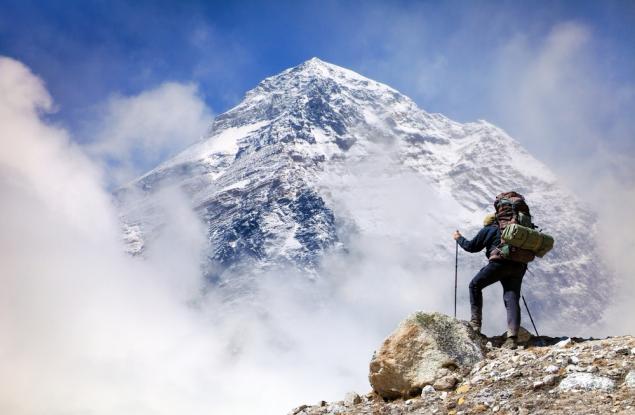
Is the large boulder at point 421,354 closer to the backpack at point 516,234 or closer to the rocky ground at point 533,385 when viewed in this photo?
the rocky ground at point 533,385

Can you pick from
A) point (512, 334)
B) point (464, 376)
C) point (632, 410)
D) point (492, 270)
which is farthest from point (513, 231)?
point (632, 410)

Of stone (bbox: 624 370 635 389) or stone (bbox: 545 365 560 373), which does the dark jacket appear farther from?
stone (bbox: 624 370 635 389)

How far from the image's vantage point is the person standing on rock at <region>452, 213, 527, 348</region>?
1238 centimetres

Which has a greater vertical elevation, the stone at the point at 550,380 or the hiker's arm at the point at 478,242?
the hiker's arm at the point at 478,242

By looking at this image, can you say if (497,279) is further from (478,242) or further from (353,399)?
(353,399)

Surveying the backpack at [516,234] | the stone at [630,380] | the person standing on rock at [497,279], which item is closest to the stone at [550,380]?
the stone at [630,380]

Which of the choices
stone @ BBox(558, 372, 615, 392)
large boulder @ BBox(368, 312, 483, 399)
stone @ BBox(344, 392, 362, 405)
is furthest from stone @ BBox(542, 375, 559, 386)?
stone @ BBox(344, 392, 362, 405)

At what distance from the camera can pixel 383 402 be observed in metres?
11.5

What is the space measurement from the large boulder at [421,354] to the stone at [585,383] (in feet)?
7.94

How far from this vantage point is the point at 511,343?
477 inches

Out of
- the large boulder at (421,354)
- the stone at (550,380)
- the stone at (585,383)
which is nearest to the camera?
the stone at (585,383)

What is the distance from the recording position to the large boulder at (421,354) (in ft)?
36.8

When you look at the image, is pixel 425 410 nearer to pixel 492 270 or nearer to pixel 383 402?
pixel 383 402

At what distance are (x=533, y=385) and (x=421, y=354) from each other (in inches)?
106
